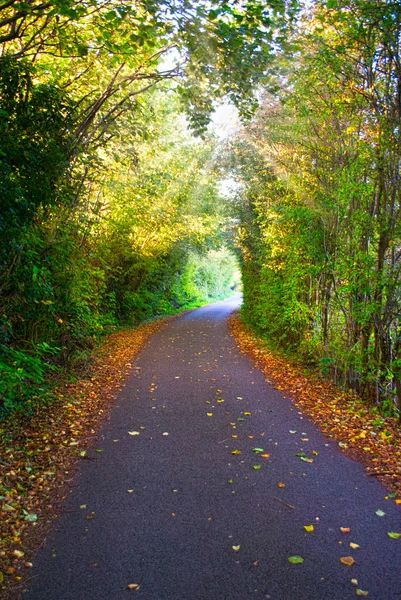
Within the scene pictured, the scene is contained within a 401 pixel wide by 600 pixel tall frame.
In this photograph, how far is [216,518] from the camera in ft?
11.3

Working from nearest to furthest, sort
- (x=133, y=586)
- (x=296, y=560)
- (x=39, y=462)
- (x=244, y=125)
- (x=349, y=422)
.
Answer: (x=133, y=586)
(x=296, y=560)
(x=39, y=462)
(x=349, y=422)
(x=244, y=125)

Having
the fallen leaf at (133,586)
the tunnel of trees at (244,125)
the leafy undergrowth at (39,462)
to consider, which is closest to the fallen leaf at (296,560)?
the fallen leaf at (133,586)

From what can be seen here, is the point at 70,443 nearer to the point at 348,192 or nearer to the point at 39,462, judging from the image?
the point at 39,462

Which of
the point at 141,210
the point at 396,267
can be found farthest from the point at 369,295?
the point at 141,210

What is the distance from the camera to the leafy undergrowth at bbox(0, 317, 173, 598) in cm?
305

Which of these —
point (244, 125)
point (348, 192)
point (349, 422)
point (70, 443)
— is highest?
point (244, 125)

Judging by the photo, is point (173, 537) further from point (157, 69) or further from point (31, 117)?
point (157, 69)

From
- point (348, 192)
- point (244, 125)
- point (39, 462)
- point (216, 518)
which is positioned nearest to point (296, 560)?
point (216, 518)

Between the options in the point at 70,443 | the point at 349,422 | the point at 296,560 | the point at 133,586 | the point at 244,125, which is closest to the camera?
the point at 133,586

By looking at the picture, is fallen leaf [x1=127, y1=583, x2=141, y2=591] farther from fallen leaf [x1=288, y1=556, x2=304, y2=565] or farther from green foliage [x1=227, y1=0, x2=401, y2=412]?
green foliage [x1=227, y1=0, x2=401, y2=412]

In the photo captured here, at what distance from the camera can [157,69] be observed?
306 inches

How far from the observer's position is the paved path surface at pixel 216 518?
2.71m

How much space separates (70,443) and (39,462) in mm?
597

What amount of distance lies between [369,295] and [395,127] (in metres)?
2.40
